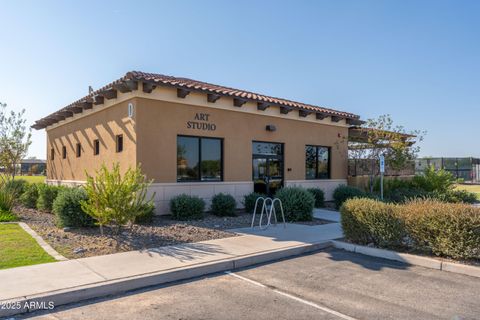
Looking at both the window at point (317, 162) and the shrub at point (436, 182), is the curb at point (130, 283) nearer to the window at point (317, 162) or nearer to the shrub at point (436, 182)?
the window at point (317, 162)

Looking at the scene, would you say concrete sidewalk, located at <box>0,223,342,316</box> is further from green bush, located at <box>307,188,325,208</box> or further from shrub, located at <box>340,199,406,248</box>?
green bush, located at <box>307,188,325,208</box>

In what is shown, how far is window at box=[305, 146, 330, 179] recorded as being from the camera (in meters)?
17.6

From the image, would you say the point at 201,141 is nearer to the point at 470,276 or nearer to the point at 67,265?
the point at 67,265

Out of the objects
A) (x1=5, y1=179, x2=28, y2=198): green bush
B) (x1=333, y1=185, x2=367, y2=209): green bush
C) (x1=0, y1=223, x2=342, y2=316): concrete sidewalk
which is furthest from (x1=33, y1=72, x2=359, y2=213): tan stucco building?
(x1=0, y1=223, x2=342, y2=316): concrete sidewalk

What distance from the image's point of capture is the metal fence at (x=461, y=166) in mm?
36938

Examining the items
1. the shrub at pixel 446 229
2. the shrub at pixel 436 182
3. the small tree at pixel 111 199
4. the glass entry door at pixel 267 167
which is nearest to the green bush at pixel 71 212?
the small tree at pixel 111 199

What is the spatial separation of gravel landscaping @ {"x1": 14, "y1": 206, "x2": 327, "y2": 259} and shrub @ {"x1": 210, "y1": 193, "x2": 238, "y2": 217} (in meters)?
0.42

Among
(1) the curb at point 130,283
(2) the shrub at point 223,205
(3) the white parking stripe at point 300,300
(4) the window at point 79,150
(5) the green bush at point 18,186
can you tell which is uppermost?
(4) the window at point 79,150

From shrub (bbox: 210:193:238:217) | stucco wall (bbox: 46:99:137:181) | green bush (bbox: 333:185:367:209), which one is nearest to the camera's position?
stucco wall (bbox: 46:99:137:181)

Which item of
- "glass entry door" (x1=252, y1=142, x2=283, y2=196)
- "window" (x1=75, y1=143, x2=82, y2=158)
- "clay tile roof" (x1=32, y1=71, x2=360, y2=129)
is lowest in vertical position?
"glass entry door" (x1=252, y1=142, x2=283, y2=196)

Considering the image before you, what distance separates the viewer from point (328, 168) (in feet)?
61.0

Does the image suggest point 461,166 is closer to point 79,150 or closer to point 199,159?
point 199,159

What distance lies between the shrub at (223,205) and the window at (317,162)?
18.5ft

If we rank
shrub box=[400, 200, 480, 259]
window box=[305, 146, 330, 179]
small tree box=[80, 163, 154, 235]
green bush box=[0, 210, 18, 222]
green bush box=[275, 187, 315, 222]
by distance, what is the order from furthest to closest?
window box=[305, 146, 330, 179], green bush box=[275, 187, 315, 222], green bush box=[0, 210, 18, 222], small tree box=[80, 163, 154, 235], shrub box=[400, 200, 480, 259]
